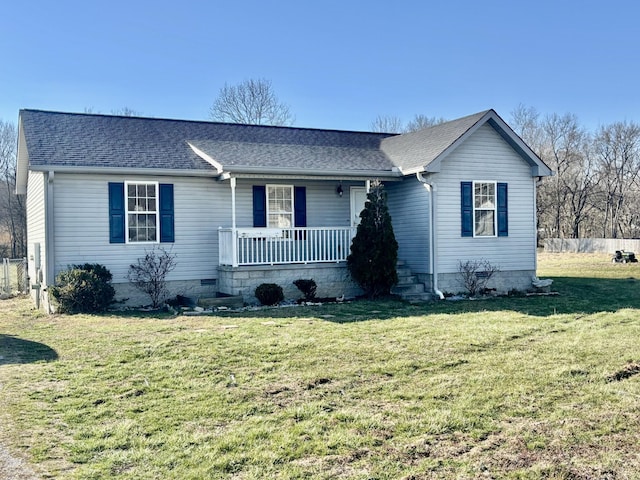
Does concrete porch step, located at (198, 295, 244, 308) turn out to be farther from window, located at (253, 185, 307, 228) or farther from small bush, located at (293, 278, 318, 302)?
window, located at (253, 185, 307, 228)

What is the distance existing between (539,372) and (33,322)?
9.46m

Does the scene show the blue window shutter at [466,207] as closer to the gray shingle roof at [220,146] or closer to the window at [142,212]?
the gray shingle roof at [220,146]

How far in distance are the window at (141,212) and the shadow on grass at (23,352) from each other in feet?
15.1

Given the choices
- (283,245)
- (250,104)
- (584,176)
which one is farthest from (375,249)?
(584,176)

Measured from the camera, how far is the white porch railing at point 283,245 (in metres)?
14.5

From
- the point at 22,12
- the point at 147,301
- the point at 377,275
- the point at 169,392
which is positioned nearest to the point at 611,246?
the point at 377,275

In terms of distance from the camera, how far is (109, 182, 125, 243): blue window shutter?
14.1 m

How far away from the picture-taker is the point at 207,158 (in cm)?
1502

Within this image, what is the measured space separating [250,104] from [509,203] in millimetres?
25085

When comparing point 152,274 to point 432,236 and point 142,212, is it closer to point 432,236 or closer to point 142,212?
point 142,212

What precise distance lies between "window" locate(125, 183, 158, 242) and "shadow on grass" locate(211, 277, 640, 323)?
3.32 m

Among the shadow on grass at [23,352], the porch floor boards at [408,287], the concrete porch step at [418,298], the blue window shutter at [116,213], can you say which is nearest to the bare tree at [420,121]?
the porch floor boards at [408,287]

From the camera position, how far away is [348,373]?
727cm

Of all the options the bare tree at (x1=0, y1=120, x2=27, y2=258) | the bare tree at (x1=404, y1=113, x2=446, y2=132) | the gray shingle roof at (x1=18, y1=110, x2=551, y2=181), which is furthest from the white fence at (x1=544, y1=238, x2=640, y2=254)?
the bare tree at (x1=0, y1=120, x2=27, y2=258)
